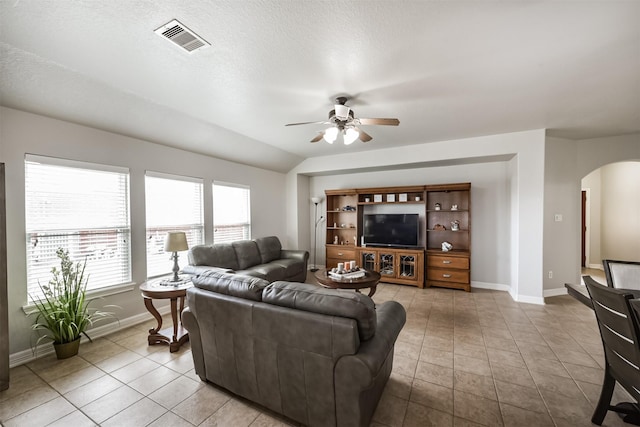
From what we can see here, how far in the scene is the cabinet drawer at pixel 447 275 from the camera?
4535 mm

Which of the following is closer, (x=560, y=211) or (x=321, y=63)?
(x=321, y=63)

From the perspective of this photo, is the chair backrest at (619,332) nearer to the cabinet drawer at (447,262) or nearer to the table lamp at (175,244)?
the cabinet drawer at (447,262)

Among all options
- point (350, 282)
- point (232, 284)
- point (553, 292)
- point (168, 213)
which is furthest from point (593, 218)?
point (168, 213)

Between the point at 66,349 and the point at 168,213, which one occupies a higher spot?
the point at 168,213

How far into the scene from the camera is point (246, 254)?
4.44 metres

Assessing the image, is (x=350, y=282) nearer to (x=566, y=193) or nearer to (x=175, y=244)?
(x=175, y=244)

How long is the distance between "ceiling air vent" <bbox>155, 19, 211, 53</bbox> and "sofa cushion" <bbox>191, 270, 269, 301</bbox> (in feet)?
5.81

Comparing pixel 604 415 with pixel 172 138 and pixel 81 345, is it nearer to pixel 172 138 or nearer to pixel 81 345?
pixel 81 345

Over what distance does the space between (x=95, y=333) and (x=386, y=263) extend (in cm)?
459

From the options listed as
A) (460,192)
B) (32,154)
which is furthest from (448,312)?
(32,154)

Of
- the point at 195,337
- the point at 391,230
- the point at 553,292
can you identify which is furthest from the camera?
the point at 391,230

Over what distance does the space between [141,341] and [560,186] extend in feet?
21.7

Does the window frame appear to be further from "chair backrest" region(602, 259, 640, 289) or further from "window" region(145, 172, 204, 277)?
"chair backrest" region(602, 259, 640, 289)

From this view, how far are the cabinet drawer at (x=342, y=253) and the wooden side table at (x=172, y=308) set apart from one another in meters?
3.49
